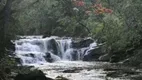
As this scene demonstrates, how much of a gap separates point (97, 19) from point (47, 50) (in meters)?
6.33

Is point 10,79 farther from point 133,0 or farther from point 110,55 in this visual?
point 110,55

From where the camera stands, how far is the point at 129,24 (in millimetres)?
23172

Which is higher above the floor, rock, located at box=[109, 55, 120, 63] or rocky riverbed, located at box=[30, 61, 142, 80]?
rock, located at box=[109, 55, 120, 63]

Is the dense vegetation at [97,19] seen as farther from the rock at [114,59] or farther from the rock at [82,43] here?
the rock at [82,43]

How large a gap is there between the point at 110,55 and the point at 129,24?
7.24m

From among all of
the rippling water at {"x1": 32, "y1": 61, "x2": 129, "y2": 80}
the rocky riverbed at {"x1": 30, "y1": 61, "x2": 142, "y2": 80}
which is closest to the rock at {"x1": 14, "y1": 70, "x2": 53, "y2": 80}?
the rocky riverbed at {"x1": 30, "y1": 61, "x2": 142, "y2": 80}

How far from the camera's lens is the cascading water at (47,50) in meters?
30.3

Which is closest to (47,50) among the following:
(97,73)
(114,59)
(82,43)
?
(82,43)

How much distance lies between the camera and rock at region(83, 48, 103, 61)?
31.6 m

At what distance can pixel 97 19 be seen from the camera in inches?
1358

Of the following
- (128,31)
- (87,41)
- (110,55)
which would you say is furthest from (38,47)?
(128,31)

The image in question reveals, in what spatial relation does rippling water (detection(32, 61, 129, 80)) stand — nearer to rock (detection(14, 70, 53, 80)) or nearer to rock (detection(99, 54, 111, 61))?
rock (detection(14, 70, 53, 80))

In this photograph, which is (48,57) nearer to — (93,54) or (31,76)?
(93,54)

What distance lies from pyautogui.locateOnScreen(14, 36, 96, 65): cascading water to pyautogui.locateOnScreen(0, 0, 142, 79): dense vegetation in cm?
241
